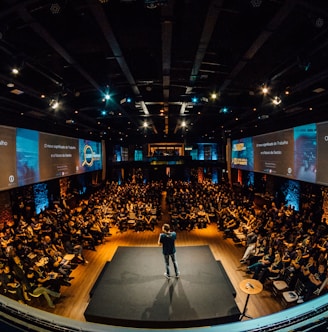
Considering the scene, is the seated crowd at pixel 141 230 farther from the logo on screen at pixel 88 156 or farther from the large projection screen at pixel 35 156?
the logo on screen at pixel 88 156

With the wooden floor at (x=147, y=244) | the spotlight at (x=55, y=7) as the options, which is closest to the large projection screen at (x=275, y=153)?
the wooden floor at (x=147, y=244)

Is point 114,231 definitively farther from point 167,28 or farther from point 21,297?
point 167,28

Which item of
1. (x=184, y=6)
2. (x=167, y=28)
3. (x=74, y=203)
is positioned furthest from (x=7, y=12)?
(x=74, y=203)

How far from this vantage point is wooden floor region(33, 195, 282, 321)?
5637 millimetres

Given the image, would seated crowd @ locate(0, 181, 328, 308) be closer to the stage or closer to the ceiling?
the stage

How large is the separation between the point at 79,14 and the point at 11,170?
6.48 meters

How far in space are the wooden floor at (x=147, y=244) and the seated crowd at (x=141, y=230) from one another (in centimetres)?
30

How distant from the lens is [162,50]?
4363 mm

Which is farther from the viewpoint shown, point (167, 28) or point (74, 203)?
point (74, 203)

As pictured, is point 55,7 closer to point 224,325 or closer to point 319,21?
point 319,21

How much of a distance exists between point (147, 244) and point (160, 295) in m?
4.18

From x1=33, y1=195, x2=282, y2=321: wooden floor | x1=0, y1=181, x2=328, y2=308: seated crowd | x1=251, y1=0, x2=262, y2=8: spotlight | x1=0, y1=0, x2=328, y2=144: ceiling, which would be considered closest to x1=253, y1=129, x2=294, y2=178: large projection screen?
x1=0, y1=0, x2=328, y2=144: ceiling

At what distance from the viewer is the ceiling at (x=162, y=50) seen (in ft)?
11.2

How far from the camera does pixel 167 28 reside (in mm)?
3490
